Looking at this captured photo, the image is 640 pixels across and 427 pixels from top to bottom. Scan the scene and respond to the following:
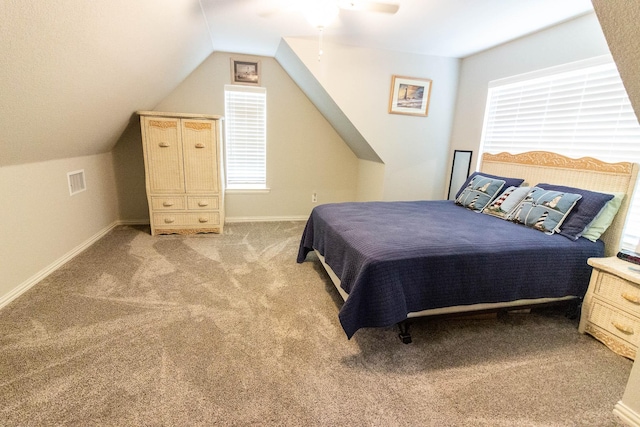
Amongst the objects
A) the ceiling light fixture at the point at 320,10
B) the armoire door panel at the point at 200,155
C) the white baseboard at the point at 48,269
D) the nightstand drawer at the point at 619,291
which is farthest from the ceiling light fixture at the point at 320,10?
the white baseboard at the point at 48,269

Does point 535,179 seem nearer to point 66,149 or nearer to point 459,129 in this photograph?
point 459,129

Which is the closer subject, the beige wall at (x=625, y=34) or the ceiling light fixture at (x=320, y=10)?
the beige wall at (x=625, y=34)

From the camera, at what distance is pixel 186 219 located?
3678 millimetres

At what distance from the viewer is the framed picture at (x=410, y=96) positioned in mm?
3635

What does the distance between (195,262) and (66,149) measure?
4.95ft

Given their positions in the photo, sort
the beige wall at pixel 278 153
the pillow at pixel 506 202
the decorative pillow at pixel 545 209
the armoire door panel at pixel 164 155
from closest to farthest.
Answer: the decorative pillow at pixel 545 209
the pillow at pixel 506 202
the armoire door panel at pixel 164 155
the beige wall at pixel 278 153

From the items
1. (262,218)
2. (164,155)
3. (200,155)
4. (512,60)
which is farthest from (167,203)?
(512,60)

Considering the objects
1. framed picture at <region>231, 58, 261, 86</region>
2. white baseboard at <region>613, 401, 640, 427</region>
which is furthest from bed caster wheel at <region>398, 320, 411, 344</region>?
framed picture at <region>231, 58, 261, 86</region>

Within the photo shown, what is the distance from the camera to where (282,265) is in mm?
2965

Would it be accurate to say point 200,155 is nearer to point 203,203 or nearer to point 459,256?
point 203,203

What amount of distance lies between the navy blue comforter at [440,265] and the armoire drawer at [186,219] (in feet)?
6.26

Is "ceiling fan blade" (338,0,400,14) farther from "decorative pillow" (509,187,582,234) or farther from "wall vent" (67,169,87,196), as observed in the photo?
"wall vent" (67,169,87,196)

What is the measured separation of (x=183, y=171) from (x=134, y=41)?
1617mm

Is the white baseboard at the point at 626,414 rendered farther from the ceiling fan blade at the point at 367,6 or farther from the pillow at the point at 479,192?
the ceiling fan blade at the point at 367,6
